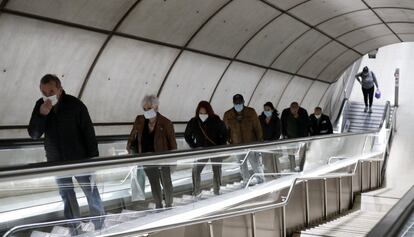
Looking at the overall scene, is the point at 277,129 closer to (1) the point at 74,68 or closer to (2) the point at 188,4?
(2) the point at 188,4

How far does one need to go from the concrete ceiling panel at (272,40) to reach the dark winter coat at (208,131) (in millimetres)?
6903

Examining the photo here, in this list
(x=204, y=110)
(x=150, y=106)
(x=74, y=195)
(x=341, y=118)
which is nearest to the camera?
(x=74, y=195)

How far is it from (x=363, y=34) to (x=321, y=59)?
5.87ft

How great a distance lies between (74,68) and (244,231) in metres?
4.91

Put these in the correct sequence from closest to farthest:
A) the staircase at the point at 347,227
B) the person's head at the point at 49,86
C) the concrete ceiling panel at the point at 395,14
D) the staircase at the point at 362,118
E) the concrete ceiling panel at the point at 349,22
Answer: the person's head at the point at 49,86 → the staircase at the point at 347,227 → the concrete ceiling panel at the point at 395,14 → the concrete ceiling panel at the point at 349,22 → the staircase at the point at 362,118

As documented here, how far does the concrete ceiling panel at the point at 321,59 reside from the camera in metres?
19.9

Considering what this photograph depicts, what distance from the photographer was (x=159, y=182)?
5.24 m

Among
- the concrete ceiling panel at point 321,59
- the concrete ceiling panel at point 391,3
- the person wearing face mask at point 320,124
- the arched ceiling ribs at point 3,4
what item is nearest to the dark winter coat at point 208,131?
the arched ceiling ribs at point 3,4

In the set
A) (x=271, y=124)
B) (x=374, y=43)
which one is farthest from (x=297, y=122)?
(x=374, y=43)

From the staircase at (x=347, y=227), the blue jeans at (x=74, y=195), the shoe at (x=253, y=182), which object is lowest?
the staircase at (x=347, y=227)

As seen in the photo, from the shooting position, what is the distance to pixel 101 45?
1038cm

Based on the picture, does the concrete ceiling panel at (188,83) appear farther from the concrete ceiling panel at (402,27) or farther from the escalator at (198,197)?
the concrete ceiling panel at (402,27)

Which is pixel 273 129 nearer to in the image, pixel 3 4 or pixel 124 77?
pixel 124 77

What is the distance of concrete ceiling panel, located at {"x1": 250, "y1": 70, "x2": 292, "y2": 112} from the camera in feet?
59.7
